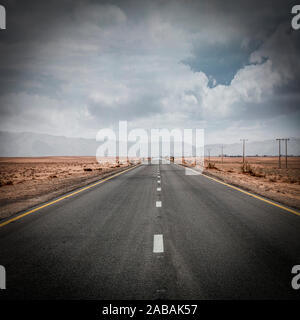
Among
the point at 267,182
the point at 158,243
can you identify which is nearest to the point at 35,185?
the point at 158,243

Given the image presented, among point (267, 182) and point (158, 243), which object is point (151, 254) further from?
point (267, 182)

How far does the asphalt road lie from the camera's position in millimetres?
2904

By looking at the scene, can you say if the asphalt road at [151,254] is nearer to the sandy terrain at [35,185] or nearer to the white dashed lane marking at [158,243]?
the white dashed lane marking at [158,243]

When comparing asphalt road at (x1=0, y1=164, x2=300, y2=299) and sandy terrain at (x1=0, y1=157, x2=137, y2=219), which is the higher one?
asphalt road at (x1=0, y1=164, x2=300, y2=299)

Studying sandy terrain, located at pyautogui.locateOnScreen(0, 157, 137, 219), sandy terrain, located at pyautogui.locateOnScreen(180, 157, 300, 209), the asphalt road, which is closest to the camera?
the asphalt road

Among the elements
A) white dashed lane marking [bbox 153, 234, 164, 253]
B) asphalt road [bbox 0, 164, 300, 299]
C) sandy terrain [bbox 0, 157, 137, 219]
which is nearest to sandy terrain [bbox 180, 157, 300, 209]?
asphalt road [bbox 0, 164, 300, 299]

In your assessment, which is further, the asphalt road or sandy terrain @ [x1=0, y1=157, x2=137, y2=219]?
sandy terrain @ [x1=0, y1=157, x2=137, y2=219]

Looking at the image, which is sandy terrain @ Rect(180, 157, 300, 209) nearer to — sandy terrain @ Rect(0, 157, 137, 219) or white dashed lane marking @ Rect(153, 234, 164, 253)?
white dashed lane marking @ Rect(153, 234, 164, 253)

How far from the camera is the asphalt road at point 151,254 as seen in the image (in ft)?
9.53

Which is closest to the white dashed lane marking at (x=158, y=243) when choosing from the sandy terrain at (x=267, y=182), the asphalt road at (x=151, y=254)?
the asphalt road at (x=151, y=254)

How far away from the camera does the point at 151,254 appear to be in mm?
3967
